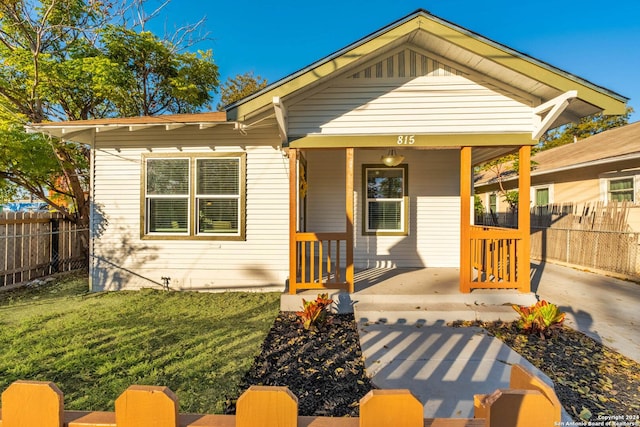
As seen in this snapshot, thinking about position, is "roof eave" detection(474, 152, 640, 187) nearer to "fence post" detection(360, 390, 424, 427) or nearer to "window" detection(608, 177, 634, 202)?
"window" detection(608, 177, 634, 202)

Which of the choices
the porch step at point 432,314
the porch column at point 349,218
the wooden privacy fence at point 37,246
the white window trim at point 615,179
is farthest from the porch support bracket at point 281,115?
the white window trim at point 615,179

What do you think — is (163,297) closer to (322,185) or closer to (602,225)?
(322,185)

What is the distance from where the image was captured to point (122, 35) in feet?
34.4

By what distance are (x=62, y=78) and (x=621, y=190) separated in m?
15.7

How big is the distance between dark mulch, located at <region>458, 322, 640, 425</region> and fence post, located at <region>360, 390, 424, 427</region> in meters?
2.54

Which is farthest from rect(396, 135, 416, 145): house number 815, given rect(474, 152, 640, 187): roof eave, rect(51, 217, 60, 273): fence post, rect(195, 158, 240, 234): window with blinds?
rect(51, 217, 60, 273): fence post

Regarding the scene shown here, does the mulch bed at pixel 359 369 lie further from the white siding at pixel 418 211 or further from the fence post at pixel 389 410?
the white siding at pixel 418 211

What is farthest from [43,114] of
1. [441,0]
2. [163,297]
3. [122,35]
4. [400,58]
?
[441,0]

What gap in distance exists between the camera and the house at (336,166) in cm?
475

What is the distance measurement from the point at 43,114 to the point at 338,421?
11763 millimetres

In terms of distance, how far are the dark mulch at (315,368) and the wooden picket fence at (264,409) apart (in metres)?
1.84

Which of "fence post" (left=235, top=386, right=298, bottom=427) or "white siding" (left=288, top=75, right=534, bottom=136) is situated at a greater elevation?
"white siding" (left=288, top=75, right=534, bottom=136)

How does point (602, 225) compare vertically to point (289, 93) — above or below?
below

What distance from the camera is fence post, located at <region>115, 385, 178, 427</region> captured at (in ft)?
2.70
